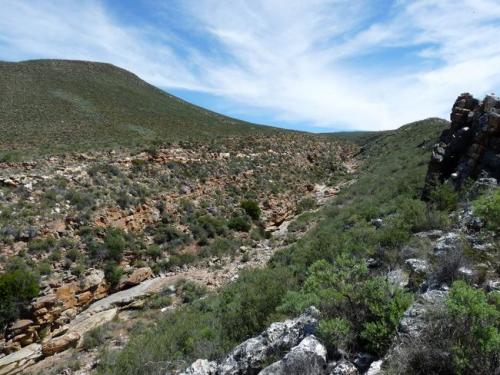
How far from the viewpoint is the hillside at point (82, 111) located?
2962cm

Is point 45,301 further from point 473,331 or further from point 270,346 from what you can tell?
point 473,331

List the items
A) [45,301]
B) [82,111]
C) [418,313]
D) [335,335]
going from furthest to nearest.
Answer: [82,111], [45,301], [335,335], [418,313]

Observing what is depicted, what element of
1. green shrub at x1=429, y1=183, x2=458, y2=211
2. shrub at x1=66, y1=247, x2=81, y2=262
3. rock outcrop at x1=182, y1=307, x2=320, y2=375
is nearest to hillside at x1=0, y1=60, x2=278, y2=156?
shrub at x1=66, y1=247, x2=81, y2=262

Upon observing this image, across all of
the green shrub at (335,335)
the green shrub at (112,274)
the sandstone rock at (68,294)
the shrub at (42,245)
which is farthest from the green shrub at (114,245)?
the green shrub at (335,335)

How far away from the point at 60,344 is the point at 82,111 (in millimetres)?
34613

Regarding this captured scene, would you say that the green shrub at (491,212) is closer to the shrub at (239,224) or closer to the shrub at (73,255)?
the shrub at (73,255)

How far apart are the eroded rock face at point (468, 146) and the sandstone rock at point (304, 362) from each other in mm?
7795

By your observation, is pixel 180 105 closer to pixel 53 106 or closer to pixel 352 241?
pixel 53 106

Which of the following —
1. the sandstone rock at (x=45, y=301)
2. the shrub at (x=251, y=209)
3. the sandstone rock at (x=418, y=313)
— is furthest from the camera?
the shrub at (x=251, y=209)

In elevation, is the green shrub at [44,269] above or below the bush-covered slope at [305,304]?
below

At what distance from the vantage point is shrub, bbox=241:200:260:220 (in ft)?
71.4

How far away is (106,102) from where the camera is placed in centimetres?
4675

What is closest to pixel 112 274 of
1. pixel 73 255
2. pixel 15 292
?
pixel 73 255

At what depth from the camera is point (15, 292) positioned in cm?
1141
